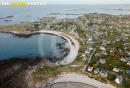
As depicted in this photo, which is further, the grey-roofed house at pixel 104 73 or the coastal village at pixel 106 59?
the grey-roofed house at pixel 104 73

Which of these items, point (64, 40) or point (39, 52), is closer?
point (39, 52)

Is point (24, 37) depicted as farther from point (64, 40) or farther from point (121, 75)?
point (121, 75)

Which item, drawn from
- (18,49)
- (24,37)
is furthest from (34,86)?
(24,37)

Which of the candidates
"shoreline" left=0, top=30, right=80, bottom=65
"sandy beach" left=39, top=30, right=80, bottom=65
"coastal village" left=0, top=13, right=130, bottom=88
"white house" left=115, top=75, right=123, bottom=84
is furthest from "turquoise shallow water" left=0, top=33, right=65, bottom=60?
"white house" left=115, top=75, right=123, bottom=84

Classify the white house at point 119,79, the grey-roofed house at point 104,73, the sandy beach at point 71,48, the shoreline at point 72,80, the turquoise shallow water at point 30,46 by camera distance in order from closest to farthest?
the shoreline at point 72,80
the white house at point 119,79
the grey-roofed house at point 104,73
the sandy beach at point 71,48
the turquoise shallow water at point 30,46

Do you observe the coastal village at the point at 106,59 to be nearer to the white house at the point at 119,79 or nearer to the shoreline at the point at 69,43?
the white house at the point at 119,79

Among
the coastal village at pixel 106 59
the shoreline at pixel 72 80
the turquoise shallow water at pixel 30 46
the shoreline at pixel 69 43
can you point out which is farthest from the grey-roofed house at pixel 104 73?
the turquoise shallow water at pixel 30 46

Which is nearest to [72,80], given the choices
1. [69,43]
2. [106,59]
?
[106,59]

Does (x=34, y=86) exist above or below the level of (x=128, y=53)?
below

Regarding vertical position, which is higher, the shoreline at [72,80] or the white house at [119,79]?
the white house at [119,79]
